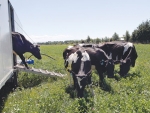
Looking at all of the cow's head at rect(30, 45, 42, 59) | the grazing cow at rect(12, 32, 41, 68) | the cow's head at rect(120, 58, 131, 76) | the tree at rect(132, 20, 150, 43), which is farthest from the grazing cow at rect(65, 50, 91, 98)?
the tree at rect(132, 20, 150, 43)

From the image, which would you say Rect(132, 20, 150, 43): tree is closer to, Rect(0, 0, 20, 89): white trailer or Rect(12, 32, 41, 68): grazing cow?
Rect(12, 32, 41, 68): grazing cow

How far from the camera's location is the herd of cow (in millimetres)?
8915

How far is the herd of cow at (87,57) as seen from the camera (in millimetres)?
8915

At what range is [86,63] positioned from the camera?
30.5ft

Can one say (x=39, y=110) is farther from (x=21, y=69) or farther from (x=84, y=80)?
(x=21, y=69)

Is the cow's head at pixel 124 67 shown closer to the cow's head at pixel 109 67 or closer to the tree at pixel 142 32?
the cow's head at pixel 109 67

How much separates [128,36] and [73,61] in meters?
82.1

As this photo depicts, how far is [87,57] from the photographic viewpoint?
9641 mm

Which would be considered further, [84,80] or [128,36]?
[128,36]

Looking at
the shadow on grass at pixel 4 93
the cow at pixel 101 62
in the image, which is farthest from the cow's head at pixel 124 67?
the shadow on grass at pixel 4 93

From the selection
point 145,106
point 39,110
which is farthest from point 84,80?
point 145,106

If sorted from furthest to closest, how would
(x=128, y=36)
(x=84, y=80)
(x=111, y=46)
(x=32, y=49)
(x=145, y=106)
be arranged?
(x=128, y=36)
(x=111, y=46)
(x=32, y=49)
(x=84, y=80)
(x=145, y=106)

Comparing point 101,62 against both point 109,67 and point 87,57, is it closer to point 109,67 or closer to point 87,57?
point 109,67

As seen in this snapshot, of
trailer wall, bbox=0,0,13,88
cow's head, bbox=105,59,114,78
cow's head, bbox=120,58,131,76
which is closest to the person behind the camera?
trailer wall, bbox=0,0,13,88
